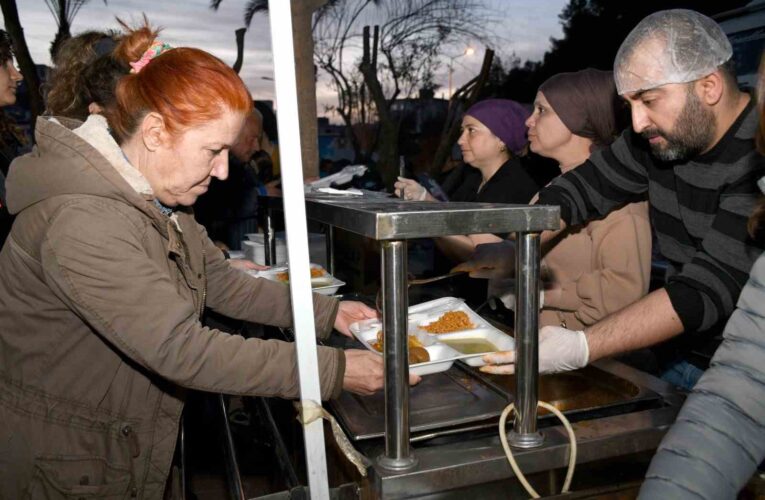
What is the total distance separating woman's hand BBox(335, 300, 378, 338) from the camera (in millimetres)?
1666

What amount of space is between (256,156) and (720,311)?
133 inches

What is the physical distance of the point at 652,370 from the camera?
1.99 meters

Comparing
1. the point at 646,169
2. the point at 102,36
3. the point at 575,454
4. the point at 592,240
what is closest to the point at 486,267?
the point at 592,240

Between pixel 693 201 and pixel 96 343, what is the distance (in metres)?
1.53

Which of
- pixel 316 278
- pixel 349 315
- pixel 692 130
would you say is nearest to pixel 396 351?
pixel 349 315

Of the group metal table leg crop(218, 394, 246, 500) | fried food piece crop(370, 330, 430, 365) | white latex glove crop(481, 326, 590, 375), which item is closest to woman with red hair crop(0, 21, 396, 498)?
fried food piece crop(370, 330, 430, 365)

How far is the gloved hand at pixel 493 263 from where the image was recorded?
81.4 inches

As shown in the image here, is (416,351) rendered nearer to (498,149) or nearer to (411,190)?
(411,190)

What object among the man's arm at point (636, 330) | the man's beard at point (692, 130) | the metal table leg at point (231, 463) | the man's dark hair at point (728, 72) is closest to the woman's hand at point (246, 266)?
the metal table leg at point (231, 463)

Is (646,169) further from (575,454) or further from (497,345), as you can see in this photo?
(575,454)

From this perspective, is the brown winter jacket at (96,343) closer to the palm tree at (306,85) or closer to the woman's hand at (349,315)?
the woman's hand at (349,315)

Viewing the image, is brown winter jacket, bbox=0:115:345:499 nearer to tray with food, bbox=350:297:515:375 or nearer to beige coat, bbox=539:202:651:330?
tray with food, bbox=350:297:515:375

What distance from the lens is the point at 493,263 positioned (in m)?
2.09

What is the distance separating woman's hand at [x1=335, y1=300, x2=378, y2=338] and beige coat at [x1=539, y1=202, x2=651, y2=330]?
0.71 meters
